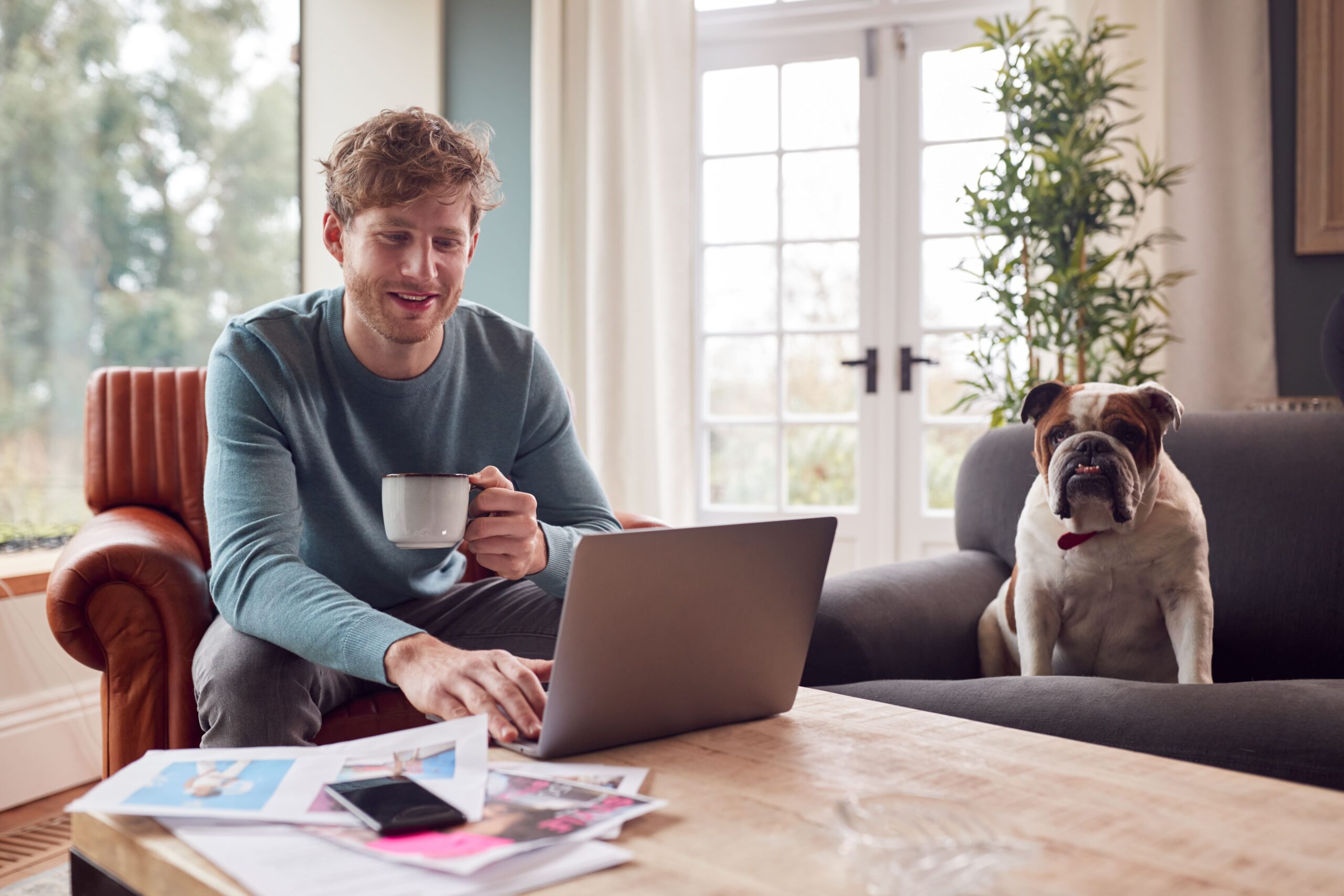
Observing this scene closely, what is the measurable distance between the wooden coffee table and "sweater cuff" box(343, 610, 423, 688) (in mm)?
222

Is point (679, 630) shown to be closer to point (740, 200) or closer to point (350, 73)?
point (740, 200)

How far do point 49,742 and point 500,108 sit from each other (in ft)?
8.39

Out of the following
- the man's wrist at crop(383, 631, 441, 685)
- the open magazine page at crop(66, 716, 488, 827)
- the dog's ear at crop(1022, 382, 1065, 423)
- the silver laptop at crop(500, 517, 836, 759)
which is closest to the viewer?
the open magazine page at crop(66, 716, 488, 827)

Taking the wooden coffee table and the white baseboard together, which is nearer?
the wooden coffee table

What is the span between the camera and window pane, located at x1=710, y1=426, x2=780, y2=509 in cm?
383

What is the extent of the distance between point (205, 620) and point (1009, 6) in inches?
122

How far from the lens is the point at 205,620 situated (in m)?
1.69

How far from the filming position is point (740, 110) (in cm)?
380

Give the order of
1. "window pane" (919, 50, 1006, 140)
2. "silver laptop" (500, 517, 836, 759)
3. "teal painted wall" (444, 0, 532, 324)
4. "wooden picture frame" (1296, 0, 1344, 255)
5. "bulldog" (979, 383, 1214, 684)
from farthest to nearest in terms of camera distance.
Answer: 1. "teal painted wall" (444, 0, 532, 324)
2. "window pane" (919, 50, 1006, 140)
3. "wooden picture frame" (1296, 0, 1344, 255)
4. "bulldog" (979, 383, 1214, 684)
5. "silver laptop" (500, 517, 836, 759)

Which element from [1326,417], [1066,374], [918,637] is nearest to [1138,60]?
[1066,374]

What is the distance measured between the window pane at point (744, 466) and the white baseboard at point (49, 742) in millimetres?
2091

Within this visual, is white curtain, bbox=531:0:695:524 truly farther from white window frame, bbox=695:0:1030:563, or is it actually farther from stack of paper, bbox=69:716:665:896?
stack of paper, bbox=69:716:665:896

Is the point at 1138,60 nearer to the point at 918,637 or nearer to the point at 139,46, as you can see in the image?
the point at 918,637

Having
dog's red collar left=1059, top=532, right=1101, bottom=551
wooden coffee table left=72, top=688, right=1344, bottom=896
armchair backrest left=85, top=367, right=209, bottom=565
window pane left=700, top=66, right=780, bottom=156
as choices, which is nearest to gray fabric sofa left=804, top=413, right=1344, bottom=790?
dog's red collar left=1059, top=532, right=1101, bottom=551
